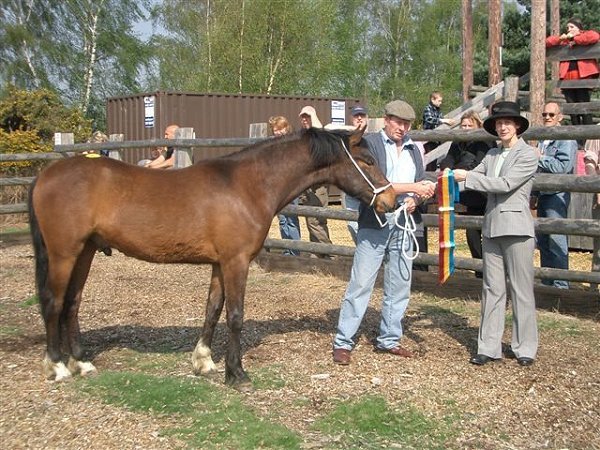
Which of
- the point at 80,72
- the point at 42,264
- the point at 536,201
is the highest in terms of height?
the point at 80,72

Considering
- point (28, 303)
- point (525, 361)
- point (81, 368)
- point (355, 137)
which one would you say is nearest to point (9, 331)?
point (28, 303)

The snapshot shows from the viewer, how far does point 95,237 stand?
5387mm

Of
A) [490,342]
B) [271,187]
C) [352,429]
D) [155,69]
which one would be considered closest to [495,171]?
[490,342]

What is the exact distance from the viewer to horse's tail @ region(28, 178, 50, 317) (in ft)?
17.8

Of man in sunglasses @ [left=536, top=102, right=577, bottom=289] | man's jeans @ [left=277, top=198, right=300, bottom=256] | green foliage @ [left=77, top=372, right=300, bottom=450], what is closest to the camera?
green foliage @ [left=77, top=372, right=300, bottom=450]

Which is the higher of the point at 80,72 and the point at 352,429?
the point at 80,72

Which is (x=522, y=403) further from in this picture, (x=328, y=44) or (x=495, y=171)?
(x=328, y=44)

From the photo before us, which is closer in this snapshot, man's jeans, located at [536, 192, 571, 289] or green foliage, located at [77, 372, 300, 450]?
green foliage, located at [77, 372, 300, 450]

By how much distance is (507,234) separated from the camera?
5.39m

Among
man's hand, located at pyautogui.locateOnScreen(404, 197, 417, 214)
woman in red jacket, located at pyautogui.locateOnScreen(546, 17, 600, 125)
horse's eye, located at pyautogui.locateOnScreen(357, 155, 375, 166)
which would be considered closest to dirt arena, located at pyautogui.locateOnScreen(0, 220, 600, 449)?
man's hand, located at pyautogui.locateOnScreen(404, 197, 417, 214)

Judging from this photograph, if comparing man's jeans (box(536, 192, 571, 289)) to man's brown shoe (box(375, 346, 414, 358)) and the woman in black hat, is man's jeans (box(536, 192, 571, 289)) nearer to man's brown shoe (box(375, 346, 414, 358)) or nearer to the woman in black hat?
the woman in black hat

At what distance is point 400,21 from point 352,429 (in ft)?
127

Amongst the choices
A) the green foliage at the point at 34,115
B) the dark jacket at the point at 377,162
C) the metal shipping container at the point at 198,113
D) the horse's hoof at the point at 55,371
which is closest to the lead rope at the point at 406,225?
the dark jacket at the point at 377,162

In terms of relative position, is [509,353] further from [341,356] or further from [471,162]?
[471,162]
